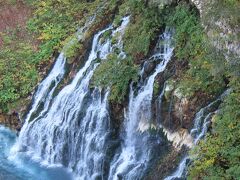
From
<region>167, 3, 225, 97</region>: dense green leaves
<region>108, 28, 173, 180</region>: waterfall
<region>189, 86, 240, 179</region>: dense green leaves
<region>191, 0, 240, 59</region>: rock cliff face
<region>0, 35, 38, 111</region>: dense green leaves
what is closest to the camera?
<region>189, 86, 240, 179</region>: dense green leaves

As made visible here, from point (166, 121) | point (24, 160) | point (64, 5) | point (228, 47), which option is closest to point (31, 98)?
point (24, 160)

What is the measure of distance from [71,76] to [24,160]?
3.00m

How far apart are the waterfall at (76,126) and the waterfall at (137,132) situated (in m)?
0.58

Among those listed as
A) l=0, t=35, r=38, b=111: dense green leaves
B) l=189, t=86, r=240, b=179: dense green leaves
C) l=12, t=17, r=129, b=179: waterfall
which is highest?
l=0, t=35, r=38, b=111: dense green leaves

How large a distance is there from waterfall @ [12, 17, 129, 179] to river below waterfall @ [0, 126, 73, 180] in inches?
9.1

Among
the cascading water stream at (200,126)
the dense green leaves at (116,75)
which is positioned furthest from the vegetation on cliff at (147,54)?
the cascading water stream at (200,126)

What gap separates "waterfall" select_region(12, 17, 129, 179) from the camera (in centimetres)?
1293

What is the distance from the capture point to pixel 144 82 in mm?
12359

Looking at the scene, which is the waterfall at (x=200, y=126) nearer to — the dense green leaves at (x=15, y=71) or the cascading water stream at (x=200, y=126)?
the cascading water stream at (x=200, y=126)

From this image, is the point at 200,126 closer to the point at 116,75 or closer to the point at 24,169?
the point at 116,75

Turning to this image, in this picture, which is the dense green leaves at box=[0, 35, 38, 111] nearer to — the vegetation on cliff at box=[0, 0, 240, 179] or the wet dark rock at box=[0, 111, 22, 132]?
the vegetation on cliff at box=[0, 0, 240, 179]

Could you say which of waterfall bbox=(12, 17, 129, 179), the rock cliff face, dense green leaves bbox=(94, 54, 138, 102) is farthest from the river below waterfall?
the rock cliff face

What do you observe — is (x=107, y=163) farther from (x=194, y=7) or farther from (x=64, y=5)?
(x=64, y=5)

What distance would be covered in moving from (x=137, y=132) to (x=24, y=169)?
3.54 meters
